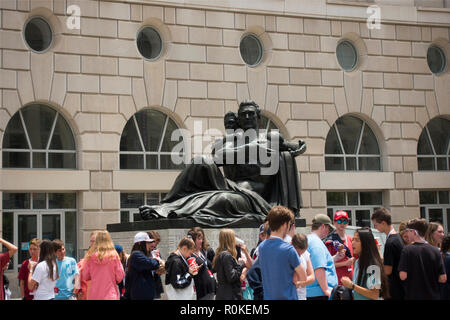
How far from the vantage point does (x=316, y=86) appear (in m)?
28.6

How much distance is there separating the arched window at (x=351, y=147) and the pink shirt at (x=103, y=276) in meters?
19.6

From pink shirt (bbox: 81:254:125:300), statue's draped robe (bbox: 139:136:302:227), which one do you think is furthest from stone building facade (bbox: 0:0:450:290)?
pink shirt (bbox: 81:254:125:300)

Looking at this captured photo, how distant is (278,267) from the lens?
7.46 m

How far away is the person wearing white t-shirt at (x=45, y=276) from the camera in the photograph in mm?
10203

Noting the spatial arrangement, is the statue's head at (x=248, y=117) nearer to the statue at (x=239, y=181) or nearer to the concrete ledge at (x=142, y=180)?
the statue at (x=239, y=181)

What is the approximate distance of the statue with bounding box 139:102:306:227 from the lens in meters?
15.2

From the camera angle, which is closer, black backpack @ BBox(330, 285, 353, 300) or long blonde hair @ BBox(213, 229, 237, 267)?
black backpack @ BBox(330, 285, 353, 300)

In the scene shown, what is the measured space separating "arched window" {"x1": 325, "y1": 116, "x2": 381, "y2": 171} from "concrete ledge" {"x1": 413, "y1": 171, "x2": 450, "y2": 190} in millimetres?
1562

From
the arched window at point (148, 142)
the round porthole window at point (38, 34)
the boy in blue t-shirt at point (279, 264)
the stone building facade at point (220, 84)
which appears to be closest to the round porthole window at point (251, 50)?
the stone building facade at point (220, 84)

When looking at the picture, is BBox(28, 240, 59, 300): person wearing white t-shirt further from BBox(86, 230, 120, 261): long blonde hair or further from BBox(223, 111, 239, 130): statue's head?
BBox(223, 111, 239, 130): statue's head

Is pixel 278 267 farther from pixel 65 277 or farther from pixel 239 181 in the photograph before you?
pixel 239 181

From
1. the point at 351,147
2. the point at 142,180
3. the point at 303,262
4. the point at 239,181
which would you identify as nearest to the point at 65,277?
the point at 303,262

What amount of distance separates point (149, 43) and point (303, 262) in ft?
63.8

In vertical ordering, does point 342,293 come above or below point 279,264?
below
